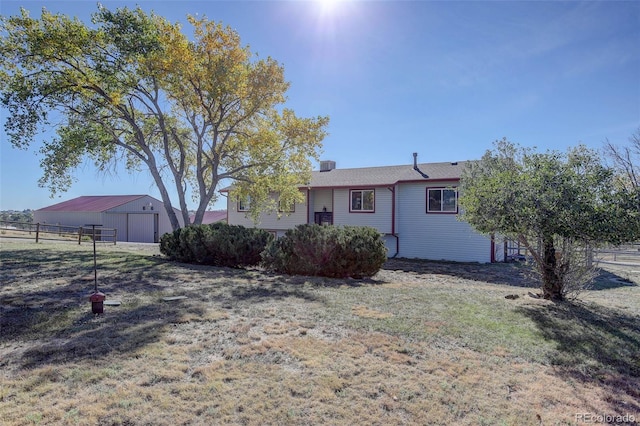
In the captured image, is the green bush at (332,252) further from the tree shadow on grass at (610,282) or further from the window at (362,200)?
the window at (362,200)

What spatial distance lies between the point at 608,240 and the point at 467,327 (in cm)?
281

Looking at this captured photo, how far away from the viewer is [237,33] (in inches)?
519

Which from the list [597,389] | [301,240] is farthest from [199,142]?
[597,389]

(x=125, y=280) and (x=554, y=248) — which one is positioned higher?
(x=554, y=248)

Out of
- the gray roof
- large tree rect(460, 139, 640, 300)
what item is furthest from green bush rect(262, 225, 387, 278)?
the gray roof

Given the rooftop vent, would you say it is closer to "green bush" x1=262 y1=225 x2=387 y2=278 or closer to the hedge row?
the hedge row

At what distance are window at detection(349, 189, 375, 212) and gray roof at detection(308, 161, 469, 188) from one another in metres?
0.49

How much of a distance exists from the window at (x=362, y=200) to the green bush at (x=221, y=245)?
7.86 meters

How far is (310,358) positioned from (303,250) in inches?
219

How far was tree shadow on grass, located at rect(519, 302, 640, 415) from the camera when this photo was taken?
138 inches

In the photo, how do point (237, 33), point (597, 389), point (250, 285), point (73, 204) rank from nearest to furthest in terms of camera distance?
point (597, 389) → point (250, 285) → point (237, 33) → point (73, 204)

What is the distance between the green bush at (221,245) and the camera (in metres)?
10.5

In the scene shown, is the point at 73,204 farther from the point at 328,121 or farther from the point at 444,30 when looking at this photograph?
the point at 444,30

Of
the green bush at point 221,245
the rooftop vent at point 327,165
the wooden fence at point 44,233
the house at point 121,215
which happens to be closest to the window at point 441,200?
the rooftop vent at point 327,165
